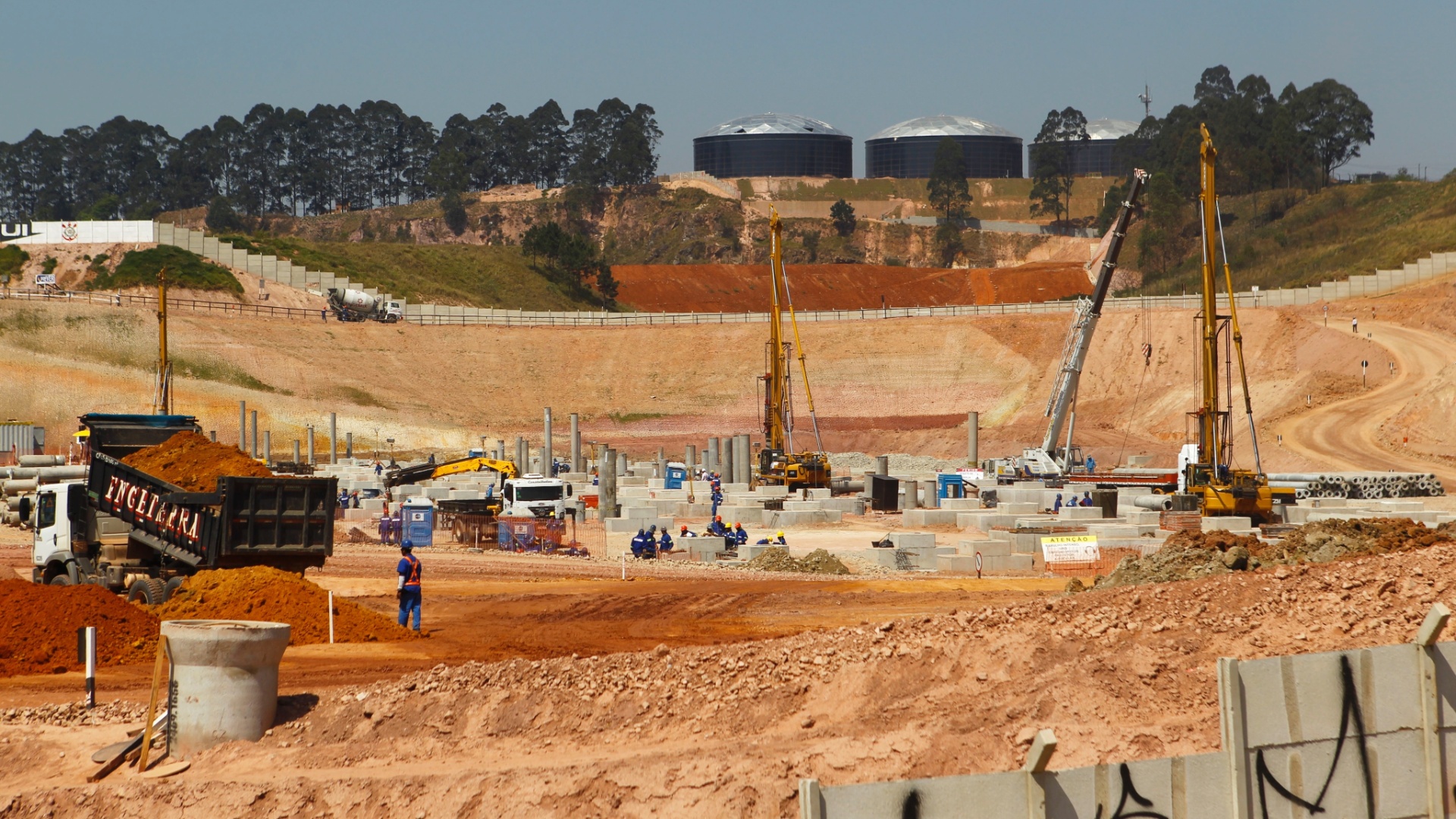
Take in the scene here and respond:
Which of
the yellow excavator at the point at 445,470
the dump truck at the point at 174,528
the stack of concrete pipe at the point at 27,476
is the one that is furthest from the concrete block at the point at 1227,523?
the stack of concrete pipe at the point at 27,476

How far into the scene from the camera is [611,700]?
1136 centimetres

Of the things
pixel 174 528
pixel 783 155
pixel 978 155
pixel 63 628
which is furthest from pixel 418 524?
pixel 978 155

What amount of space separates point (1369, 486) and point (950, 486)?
12197 mm

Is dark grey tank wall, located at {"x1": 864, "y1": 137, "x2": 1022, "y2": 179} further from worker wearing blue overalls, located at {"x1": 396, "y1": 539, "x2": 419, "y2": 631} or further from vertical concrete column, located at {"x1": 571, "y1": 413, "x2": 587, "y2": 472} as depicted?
worker wearing blue overalls, located at {"x1": 396, "y1": 539, "x2": 419, "y2": 631}

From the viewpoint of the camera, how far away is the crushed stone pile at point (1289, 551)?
16.2m

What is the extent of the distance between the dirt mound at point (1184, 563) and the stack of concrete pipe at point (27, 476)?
27728 mm

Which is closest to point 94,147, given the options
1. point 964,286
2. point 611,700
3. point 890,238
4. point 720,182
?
point 720,182

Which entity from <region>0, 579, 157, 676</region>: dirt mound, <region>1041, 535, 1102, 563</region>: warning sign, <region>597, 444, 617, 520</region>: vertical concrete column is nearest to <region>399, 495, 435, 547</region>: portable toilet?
<region>597, 444, 617, 520</region>: vertical concrete column

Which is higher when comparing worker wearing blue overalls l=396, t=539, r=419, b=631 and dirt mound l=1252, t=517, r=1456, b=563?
dirt mound l=1252, t=517, r=1456, b=563

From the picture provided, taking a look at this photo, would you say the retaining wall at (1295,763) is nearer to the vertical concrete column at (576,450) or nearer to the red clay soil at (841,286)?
the vertical concrete column at (576,450)

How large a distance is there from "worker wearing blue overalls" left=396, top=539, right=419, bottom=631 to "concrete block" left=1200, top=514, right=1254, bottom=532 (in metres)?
18.7

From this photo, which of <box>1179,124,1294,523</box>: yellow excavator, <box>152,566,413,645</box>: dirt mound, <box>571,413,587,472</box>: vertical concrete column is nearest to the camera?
<box>152,566,413,645</box>: dirt mound

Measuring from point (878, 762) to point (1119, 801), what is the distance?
2.13 m

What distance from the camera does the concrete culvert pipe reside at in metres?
11.4
